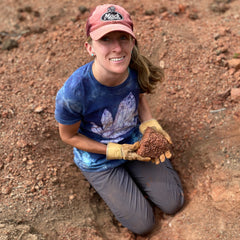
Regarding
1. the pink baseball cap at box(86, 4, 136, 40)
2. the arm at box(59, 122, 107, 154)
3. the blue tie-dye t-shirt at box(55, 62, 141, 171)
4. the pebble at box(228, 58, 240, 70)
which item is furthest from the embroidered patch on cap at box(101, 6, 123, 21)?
the pebble at box(228, 58, 240, 70)

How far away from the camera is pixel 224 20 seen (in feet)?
10.6

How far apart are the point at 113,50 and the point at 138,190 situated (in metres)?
1.23

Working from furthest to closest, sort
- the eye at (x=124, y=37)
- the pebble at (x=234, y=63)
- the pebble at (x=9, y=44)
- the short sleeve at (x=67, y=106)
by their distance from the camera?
the pebble at (x=9, y=44) < the pebble at (x=234, y=63) < the short sleeve at (x=67, y=106) < the eye at (x=124, y=37)

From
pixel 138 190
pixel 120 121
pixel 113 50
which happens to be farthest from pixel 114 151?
pixel 113 50

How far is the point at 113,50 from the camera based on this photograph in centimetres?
162

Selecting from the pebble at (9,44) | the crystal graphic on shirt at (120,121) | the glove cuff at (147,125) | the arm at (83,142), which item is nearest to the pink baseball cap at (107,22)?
the crystal graphic on shirt at (120,121)

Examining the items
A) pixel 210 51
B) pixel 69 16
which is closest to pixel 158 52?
pixel 210 51

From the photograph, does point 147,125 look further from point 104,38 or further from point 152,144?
point 104,38

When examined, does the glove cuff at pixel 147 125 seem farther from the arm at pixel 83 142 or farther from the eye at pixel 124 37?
the eye at pixel 124 37

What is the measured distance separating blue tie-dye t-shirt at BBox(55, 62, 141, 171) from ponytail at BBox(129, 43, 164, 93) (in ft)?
0.14

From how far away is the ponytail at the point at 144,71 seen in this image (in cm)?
198

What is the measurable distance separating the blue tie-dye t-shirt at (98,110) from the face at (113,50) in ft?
→ 0.64

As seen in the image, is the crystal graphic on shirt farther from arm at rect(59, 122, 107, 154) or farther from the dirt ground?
the dirt ground

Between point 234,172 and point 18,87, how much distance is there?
2.24 metres
